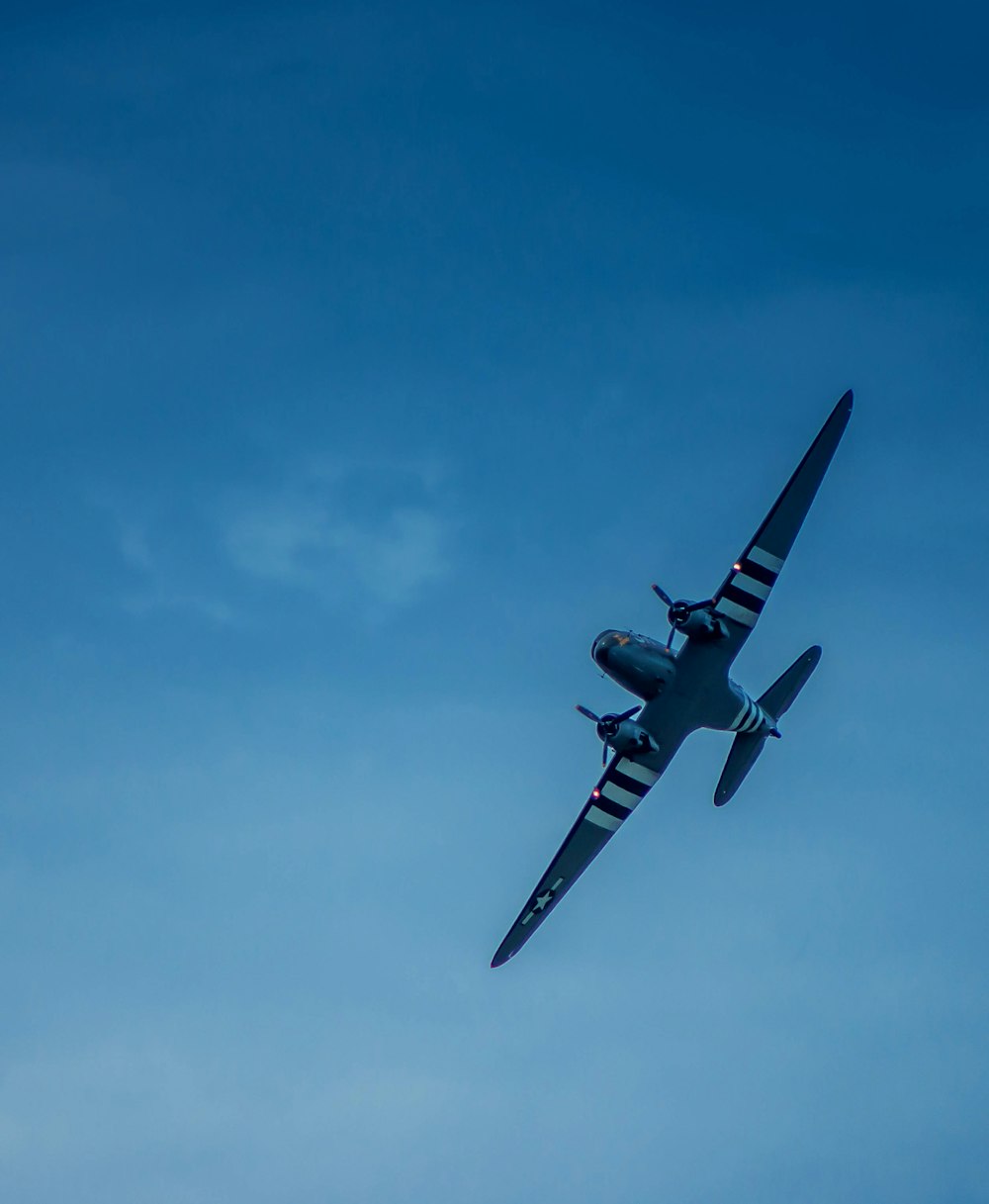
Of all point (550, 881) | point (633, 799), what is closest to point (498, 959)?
point (550, 881)

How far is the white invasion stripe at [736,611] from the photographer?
61.3m

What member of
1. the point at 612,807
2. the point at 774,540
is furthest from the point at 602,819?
the point at 774,540

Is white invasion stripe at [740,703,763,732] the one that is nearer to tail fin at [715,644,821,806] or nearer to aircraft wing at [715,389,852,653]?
tail fin at [715,644,821,806]

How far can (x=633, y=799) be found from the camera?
66.4 meters

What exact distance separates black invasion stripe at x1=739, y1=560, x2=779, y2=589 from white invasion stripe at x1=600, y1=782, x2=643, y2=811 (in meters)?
11.9

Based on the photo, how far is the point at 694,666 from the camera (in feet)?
202

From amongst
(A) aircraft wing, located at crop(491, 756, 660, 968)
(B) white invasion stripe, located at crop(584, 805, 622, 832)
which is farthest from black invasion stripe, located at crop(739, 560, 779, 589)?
(B) white invasion stripe, located at crop(584, 805, 622, 832)

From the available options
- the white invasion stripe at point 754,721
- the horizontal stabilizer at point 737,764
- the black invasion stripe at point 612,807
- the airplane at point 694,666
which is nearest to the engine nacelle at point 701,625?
the airplane at point 694,666

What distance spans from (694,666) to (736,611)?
296 centimetres

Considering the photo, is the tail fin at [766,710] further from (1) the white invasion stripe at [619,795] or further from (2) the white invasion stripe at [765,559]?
(2) the white invasion stripe at [765,559]

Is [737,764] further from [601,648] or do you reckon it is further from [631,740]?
[601,648]

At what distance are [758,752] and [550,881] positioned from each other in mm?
11707

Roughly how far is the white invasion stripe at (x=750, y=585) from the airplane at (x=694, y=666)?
1.7 inches

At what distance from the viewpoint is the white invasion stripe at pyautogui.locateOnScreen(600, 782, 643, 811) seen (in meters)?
66.1
